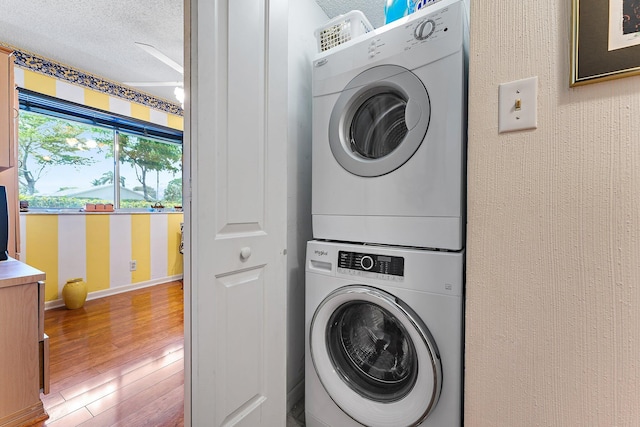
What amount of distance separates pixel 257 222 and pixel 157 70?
9.31 feet

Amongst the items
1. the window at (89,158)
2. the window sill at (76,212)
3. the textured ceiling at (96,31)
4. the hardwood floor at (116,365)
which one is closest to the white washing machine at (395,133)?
the hardwood floor at (116,365)

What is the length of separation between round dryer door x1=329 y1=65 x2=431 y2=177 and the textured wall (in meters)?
0.38

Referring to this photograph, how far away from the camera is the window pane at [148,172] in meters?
3.59

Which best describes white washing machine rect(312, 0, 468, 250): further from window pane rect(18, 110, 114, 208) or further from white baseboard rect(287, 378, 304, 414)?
window pane rect(18, 110, 114, 208)

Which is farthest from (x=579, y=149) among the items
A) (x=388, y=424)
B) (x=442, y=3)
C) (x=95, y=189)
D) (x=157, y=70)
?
(x=95, y=189)

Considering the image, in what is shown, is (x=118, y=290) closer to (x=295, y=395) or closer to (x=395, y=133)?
(x=295, y=395)

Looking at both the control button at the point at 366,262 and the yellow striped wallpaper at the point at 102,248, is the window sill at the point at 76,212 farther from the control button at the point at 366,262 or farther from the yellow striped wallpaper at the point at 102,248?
the control button at the point at 366,262

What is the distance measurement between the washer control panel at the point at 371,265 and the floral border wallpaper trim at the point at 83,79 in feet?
11.6

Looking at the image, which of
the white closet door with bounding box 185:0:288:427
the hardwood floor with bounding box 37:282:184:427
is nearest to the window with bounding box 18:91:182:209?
the hardwood floor with bounding box 37:282:184:427

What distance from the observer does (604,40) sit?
1.79 feet

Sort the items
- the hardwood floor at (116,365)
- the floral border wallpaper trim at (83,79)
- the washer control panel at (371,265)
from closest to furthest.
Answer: the washer control panel at (371,265) < the hardwood floor at (116,365) < the floral border wallpaper trim at (83,79)

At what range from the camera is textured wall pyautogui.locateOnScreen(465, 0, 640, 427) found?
0.54 m

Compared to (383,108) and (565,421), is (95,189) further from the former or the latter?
(565,421)

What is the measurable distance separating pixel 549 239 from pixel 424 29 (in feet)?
2.81
